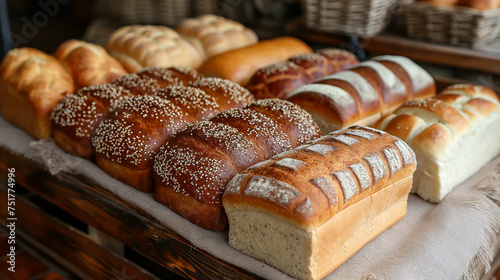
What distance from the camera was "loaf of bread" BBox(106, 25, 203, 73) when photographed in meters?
2.41

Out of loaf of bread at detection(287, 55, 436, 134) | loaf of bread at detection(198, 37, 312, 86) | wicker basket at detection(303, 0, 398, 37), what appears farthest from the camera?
wicker basket at detection(303, 0, 398, 37)

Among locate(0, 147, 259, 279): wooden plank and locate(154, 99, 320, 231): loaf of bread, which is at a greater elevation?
locate(154, 99, 320, 231): loaf of bread

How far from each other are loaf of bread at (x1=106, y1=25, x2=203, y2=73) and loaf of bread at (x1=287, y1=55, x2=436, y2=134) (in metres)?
0.76

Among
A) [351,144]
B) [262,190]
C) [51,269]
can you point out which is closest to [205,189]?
[262,190]

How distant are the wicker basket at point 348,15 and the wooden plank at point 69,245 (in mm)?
2019

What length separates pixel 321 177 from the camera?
125cm

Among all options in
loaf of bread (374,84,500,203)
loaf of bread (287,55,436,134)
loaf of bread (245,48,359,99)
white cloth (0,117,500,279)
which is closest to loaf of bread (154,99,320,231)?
white cloth (0,117,500,279)

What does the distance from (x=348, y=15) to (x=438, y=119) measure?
136 centimetres

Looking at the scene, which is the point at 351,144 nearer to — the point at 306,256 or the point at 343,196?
the point at 343,196

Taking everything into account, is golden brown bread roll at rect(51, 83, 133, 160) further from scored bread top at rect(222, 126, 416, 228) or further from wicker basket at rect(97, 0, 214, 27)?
wicker basket at rect(97, 0, 214, 27)

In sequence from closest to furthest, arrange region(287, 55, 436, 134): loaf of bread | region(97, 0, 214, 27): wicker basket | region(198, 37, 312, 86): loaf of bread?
region(287, 55, 436, 134): loaf of bread → region(198, 37, 312, 86): loaf of bread → region(97, 0, 214, 27): wicker basket

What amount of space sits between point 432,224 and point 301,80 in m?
0.94

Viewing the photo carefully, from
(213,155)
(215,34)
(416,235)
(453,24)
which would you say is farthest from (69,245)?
(453,24)

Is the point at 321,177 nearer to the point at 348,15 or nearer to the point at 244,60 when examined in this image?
the point at 244,60
